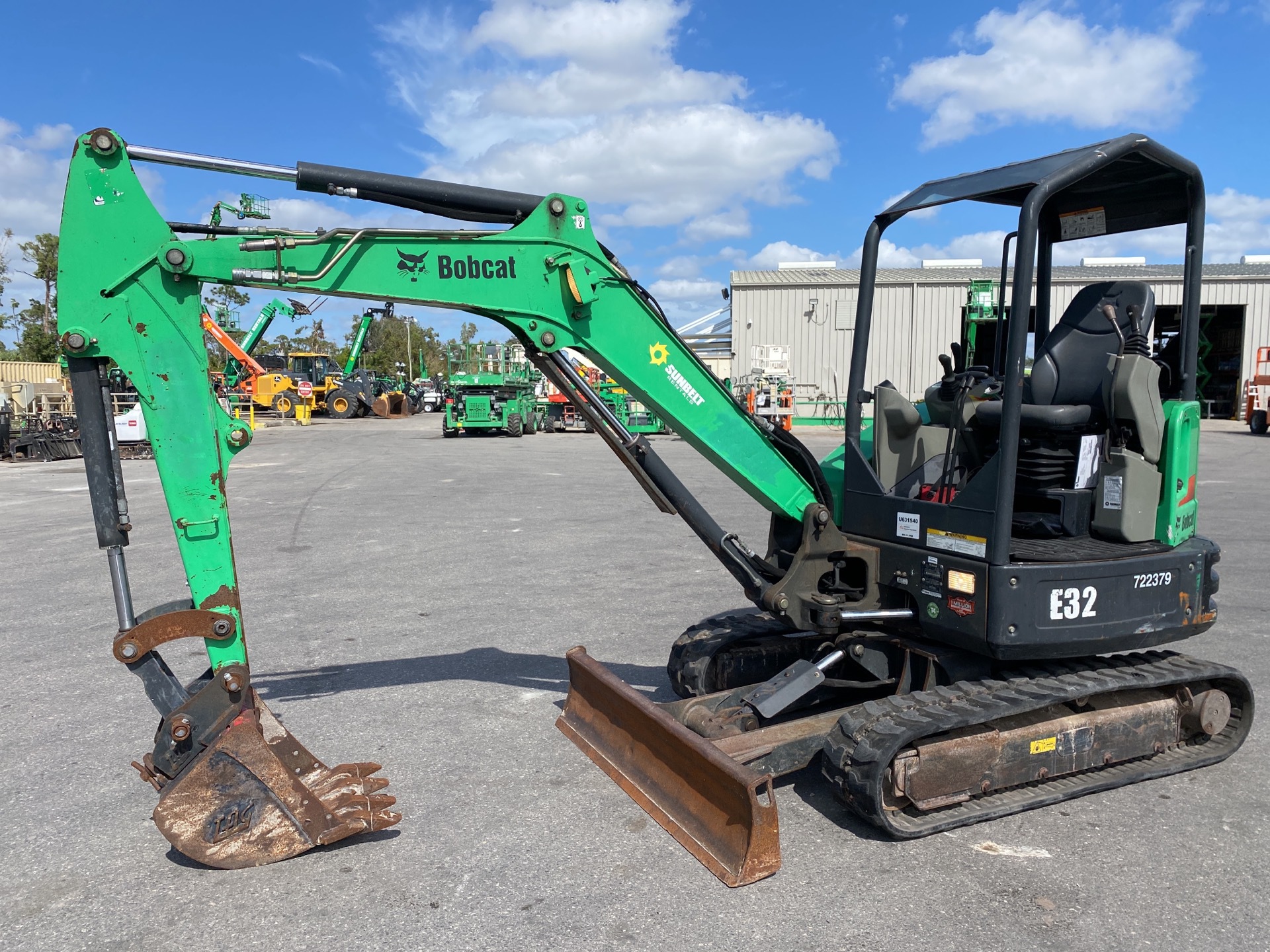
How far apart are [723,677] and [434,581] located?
4263 mm

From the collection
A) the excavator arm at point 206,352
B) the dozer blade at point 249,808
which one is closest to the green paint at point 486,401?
the excavator arm at point 206,352

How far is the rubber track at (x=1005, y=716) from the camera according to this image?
380cm

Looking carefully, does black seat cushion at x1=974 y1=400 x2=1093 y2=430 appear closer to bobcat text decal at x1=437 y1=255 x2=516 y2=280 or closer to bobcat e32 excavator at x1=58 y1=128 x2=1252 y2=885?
bobcat e32 excavator at x1=58 y1=128 x2=1252 y2=885

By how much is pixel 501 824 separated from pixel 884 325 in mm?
37792

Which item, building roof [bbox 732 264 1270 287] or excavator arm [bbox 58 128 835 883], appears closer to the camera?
excavator arm [bbox 58 128 835 883]

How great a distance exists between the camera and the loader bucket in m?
40.5

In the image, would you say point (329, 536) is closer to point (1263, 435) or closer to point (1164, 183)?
point (1164, 183)

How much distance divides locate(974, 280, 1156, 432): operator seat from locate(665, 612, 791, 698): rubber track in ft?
5.37

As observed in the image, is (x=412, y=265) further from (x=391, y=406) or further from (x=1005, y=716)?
(x=391, y=406)

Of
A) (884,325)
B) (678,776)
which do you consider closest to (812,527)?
(678,776)

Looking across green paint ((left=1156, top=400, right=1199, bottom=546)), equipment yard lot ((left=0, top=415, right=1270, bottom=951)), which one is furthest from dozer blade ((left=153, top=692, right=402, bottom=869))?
green paint ((left=1156, top=400, right=1199, bottom=546))

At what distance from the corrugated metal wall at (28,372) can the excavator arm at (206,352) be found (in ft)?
103

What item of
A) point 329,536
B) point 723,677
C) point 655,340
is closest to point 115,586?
point 655,340

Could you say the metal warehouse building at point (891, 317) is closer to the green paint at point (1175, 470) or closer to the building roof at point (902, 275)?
the building roof at point (902, 275)
